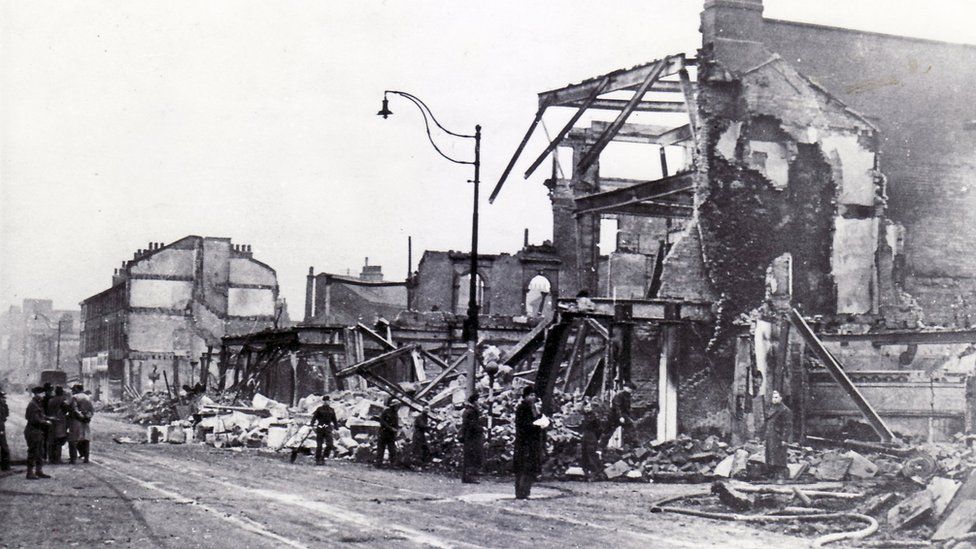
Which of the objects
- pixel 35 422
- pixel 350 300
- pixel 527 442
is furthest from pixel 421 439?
pixel 350 300

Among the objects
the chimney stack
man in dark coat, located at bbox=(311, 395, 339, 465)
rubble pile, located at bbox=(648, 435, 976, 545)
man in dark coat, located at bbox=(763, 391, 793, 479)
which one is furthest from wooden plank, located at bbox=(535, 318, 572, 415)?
the chimney stack

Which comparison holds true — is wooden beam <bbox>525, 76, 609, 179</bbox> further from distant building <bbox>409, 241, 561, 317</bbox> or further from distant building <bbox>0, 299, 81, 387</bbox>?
distant building <bbox>0, 299, 81, 387</bbox>

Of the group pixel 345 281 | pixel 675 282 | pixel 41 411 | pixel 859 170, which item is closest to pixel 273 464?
pixel 41 411

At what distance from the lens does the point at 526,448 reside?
14.2 m

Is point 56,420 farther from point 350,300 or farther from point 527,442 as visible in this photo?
point 350,300

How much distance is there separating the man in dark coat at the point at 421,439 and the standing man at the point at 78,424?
604 centimetres

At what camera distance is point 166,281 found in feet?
190

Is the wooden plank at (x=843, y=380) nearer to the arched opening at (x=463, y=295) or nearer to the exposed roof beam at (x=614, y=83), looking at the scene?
the exposed roof beam at (x=614, y=83)

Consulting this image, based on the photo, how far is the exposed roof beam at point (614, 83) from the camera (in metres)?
22.3

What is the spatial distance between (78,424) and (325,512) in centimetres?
869

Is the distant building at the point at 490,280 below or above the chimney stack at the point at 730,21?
below

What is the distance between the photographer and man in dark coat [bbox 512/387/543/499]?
13969 millimetres

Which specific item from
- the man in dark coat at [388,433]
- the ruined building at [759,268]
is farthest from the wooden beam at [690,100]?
the man in dark coat at [388,433]

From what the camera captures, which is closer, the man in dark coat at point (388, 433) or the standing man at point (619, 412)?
the standing man at point (619, 412)
